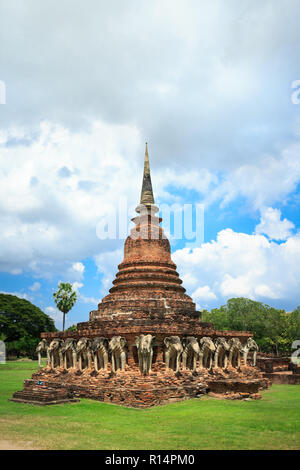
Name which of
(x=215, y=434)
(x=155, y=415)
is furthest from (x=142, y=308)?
(x=215, y=434)

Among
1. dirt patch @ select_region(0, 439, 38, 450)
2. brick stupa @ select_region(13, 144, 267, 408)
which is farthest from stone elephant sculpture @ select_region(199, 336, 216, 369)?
dirt patch @ select_region(0, 439, 38, 450)

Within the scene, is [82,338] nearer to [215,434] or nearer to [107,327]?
[107,327]

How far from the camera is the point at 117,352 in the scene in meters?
18.2

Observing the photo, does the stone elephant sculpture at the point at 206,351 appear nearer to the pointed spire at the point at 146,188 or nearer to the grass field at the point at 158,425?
the grass field at the point at 158,425

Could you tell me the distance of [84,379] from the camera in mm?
18750

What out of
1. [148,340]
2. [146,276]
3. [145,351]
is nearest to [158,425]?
[145,351]

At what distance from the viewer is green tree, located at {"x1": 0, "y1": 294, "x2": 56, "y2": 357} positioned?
5138cm

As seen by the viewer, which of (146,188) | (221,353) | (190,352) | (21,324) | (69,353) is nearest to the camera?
(190,352)

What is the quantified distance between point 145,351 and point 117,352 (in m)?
1.78

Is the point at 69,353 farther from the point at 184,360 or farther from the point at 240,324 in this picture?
the point at 240,324

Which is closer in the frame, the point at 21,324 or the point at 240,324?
the point at 240,324

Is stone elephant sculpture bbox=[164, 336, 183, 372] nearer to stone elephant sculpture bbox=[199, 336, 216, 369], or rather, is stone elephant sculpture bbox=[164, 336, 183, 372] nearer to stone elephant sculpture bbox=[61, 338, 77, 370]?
stone elephant sculpture bbox=[199, 336, 216, 369]
